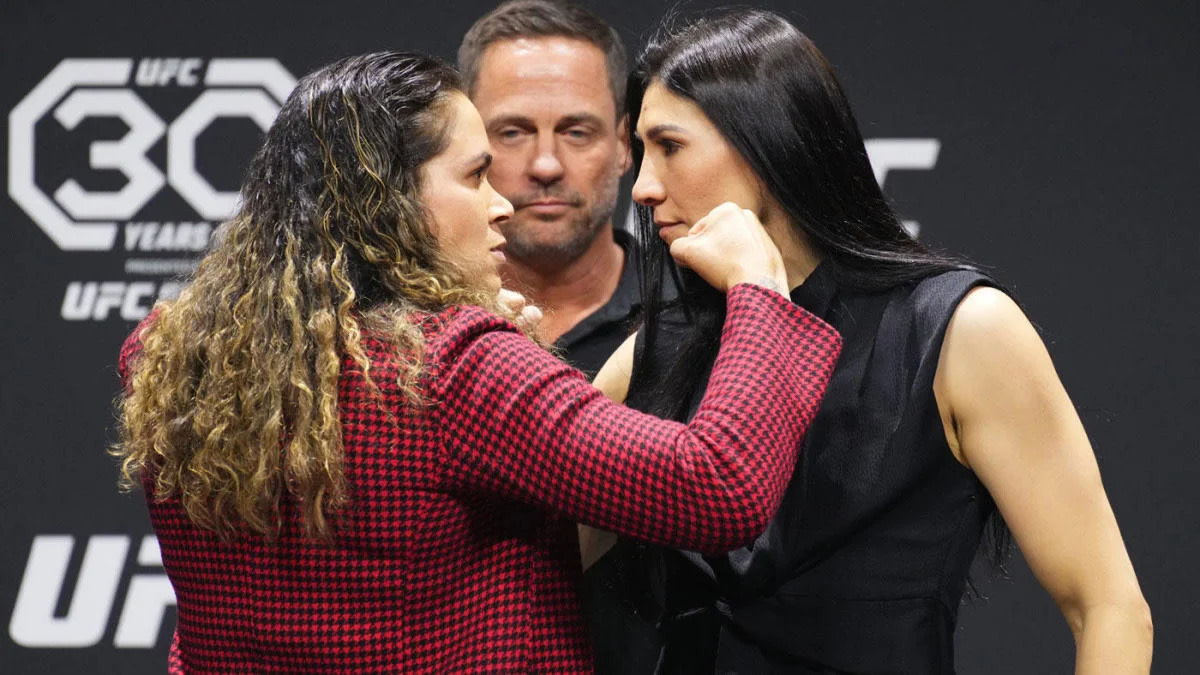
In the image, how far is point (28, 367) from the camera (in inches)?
144

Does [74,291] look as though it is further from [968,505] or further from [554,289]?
[968,505]

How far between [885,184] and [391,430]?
7.79ft

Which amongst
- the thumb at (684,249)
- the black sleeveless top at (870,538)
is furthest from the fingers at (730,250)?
the black sleeveless top at (870,538)

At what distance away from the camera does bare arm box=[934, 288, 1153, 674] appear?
1753 millimetres

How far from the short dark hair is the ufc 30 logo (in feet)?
2.06

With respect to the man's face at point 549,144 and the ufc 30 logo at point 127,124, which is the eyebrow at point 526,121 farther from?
the ufc 30 logo at point 127,124

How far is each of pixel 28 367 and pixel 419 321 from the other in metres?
2.53

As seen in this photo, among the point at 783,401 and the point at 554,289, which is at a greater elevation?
the point at 554,289

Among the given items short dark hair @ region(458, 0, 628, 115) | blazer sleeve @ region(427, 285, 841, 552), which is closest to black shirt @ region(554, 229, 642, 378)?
short dark hair @ region(458, 0, 628, 115)

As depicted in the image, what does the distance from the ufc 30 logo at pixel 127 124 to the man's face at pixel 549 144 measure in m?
0.77

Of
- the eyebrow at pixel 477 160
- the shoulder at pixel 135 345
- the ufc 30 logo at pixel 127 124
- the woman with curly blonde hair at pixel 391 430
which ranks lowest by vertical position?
the woman with curly blonde hair at pixel 391 430

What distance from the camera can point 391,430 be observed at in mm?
1497

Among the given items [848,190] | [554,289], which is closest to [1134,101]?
[554,289]

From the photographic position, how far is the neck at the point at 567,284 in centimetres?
325
